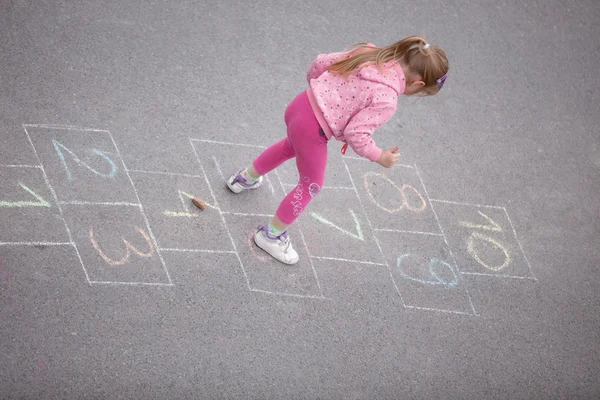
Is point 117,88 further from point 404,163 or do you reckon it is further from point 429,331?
point 429,331

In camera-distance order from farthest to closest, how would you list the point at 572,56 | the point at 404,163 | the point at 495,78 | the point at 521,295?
the point at 572,56, the point at 495,78, the point at 404,163, the point at 521,295

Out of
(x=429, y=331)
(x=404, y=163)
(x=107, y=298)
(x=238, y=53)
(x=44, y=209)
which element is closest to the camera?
(x=107, y=298)

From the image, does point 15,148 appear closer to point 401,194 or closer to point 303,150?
point 303,150

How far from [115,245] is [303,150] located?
109 cm

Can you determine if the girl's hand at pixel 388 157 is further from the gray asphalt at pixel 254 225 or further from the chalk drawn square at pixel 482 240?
the chalk drawn square at pixel 482 240

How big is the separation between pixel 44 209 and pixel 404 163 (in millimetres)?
2311

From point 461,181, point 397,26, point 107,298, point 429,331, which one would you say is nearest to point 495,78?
point 397,26

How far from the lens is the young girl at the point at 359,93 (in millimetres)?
2711

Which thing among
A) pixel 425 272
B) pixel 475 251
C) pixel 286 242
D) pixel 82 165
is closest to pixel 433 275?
pixel 425 272

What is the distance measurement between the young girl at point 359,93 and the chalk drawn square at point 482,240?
1191 mm

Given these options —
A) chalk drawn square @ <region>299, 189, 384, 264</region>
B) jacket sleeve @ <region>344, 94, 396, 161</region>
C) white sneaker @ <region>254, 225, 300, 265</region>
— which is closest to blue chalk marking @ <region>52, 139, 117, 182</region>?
white sneaker @ <region>254, 225, 300, 265</region>

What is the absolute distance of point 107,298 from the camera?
2900 mm

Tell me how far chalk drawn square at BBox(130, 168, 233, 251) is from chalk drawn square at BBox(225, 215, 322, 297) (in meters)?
0.09

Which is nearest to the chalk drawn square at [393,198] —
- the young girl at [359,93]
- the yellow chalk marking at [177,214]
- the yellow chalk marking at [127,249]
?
the young girl at [359,93]
